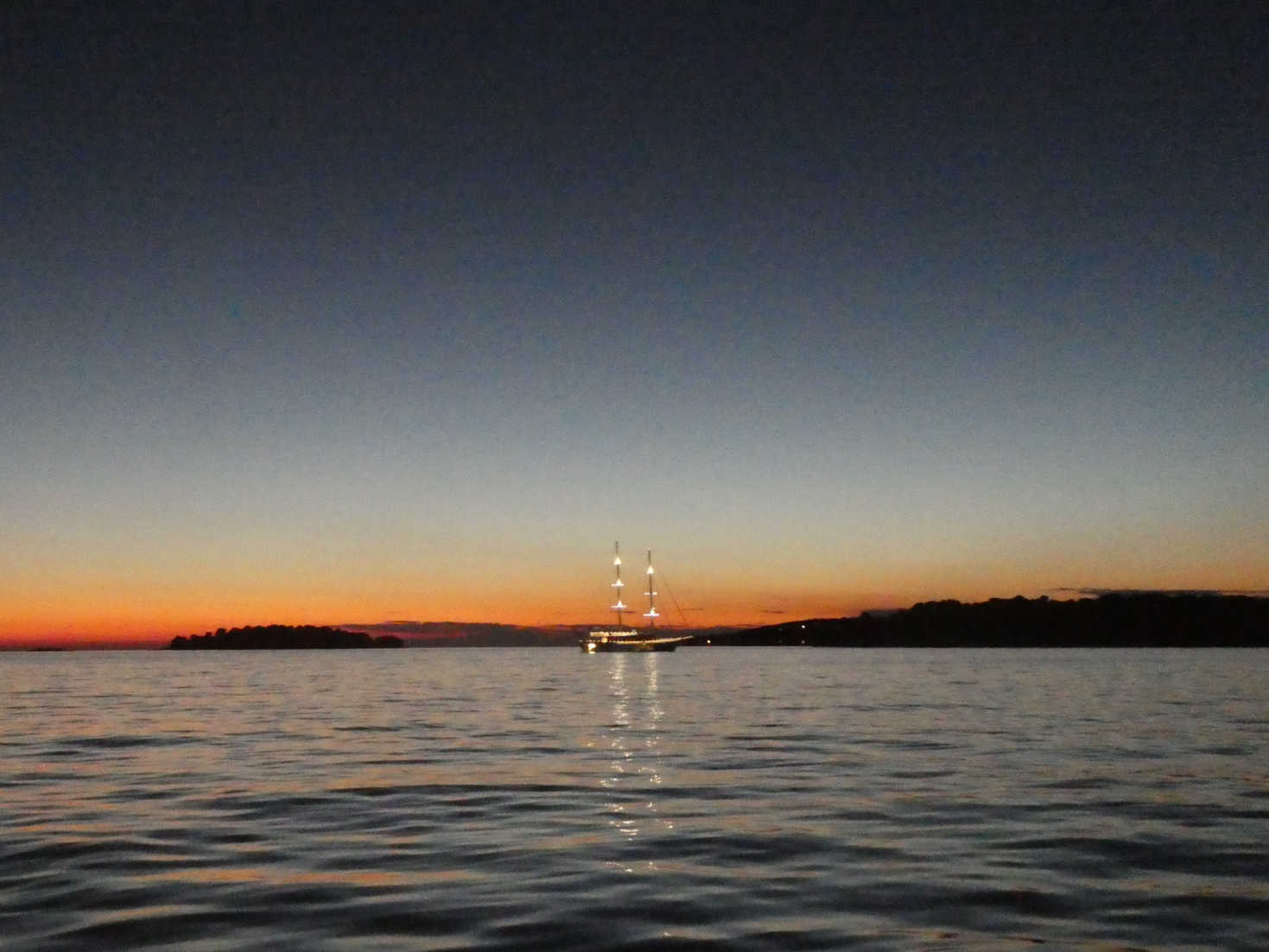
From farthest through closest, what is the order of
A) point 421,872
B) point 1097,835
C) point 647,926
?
point 1097,835, point 421,872, point 647,926

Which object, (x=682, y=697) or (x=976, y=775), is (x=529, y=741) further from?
(x=682, y=697)

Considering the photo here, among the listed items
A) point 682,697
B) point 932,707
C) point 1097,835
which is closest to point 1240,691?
point 932,707

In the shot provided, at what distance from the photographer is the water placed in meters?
12.2

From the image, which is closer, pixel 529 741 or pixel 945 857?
pixel 945 857

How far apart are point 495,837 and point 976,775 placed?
12419 mm

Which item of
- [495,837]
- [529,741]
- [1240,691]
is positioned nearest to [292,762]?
[529,741]

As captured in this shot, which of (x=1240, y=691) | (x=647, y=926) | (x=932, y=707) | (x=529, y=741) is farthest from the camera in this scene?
(x=1240, y=691)

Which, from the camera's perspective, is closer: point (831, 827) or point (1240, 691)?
point (831, 827)

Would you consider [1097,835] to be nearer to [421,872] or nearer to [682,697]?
[421,872]

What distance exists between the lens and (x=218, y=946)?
11.3 m

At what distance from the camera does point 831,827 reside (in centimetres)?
1864

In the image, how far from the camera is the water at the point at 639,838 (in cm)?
1222

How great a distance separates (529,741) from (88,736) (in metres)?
15.4

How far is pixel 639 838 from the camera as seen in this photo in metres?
17.8
